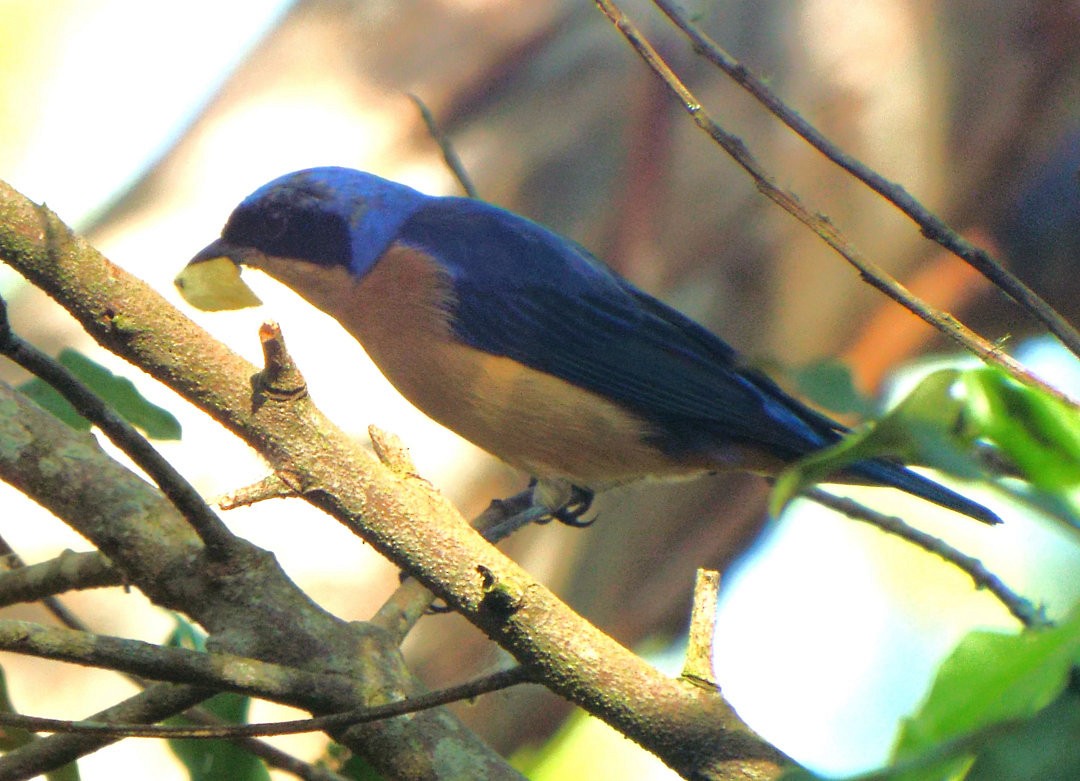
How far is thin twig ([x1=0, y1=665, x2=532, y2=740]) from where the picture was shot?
1.78 metres

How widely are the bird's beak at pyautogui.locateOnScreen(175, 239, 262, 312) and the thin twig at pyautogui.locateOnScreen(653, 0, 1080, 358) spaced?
2.01m

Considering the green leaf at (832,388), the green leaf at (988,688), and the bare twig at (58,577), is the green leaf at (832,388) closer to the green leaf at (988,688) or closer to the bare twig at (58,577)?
the green leaf at (988,688)

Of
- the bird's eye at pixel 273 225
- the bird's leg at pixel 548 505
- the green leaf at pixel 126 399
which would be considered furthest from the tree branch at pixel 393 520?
the bird's eye at pixel 273 225

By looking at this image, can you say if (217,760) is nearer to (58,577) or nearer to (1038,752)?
(58,577)

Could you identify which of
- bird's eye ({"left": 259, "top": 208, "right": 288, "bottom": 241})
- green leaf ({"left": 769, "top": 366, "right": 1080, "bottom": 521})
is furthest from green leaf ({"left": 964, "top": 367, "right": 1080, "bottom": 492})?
bird's eye ({"left": 259, "top": 208, "right": 288, "bottom": 241})

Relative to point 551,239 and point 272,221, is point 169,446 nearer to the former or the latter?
point 272,221

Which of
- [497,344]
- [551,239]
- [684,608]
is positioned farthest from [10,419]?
[684,608]

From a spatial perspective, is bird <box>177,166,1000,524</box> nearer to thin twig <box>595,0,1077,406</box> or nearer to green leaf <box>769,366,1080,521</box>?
thin twig <box>595,0,1077,406</box>

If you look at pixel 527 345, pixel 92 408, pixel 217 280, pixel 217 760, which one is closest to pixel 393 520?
pixel 92 408

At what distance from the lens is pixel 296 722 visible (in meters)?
1.85

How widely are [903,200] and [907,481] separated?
183cm

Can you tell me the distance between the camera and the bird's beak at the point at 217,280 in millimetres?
3955

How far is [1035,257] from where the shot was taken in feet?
23.6

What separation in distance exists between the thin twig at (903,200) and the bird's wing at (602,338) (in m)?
1.69
